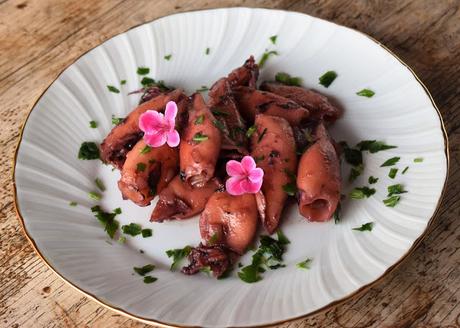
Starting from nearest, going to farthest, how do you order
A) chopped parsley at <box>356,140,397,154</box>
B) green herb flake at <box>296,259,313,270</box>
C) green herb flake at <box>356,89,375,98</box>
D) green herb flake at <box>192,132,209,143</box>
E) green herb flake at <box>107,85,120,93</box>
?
green herb flake at <box>296,259,313,270</box> < green herb flake at <box>192,132,209,143</box> < chopped parsley at <box>356,140,397,154</box> < green herb flake at <box>356,89,375,98</box> < green herb flake at <box>107,85,120,93</box>

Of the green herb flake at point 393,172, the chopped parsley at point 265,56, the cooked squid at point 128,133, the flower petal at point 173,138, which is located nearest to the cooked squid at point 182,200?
the flower petal at point 173,138

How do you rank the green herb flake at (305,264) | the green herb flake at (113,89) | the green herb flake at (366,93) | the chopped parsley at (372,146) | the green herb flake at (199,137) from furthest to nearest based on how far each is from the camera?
the green herb flake at (113,89) < the green herb flake at (366,93) < the chopped parsley at (372,146) < the green herb flake at (199,137) < the green herb flake at (305,264)

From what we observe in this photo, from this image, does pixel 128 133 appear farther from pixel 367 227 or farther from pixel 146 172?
pixel 367 227

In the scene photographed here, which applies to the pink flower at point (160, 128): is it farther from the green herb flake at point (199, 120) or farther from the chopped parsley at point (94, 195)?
the chopped parsley at point (94, 195)

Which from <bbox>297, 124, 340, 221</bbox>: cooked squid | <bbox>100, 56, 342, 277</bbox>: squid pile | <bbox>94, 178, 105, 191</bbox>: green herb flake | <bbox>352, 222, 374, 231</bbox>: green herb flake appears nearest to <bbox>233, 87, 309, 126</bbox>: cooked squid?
<bbox>100, 56, 342, 277</bbox>: squid pile

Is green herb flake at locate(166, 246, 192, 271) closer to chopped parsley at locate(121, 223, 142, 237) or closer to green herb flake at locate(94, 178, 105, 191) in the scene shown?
chopped parsley at locate(121, 223, 142, 237)

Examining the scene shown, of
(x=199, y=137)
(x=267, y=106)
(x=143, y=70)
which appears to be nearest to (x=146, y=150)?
(x=199, y=137)
